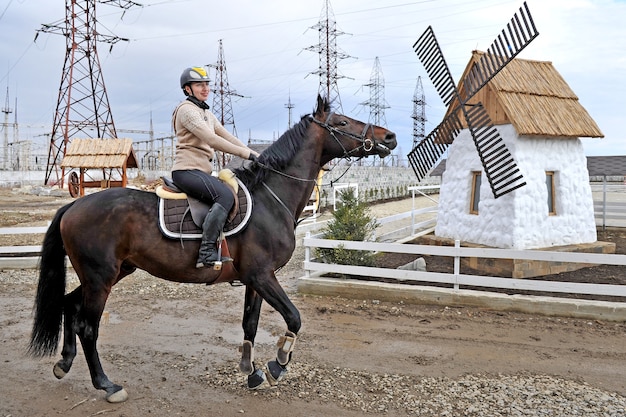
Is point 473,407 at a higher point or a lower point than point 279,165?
lower

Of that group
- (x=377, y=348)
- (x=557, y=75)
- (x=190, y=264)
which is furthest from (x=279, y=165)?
(x=557, y=75)

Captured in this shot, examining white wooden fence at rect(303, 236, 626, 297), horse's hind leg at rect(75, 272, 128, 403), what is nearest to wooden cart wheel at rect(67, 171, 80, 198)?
white wooden fence at rect(303, 236, 626, 297)

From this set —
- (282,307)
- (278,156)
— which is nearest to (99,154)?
(278,156)

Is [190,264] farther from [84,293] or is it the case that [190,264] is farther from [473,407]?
[473,407]

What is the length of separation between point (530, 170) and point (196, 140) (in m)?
7.61

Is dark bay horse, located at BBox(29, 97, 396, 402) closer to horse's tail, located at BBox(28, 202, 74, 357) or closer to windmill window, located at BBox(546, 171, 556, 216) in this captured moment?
horse's tail, located at BBox(28, 202, 74, 357)

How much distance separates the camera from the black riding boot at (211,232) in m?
4.22

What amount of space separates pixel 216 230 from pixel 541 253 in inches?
210

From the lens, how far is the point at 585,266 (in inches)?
396

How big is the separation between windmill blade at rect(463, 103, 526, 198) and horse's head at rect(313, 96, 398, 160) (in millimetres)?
5124

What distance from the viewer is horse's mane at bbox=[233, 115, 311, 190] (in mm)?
4637

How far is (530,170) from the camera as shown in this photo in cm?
984

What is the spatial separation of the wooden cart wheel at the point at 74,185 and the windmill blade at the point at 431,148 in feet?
56.4

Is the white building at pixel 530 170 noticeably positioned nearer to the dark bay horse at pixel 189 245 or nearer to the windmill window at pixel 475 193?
the windmill window at pixel 475 193
